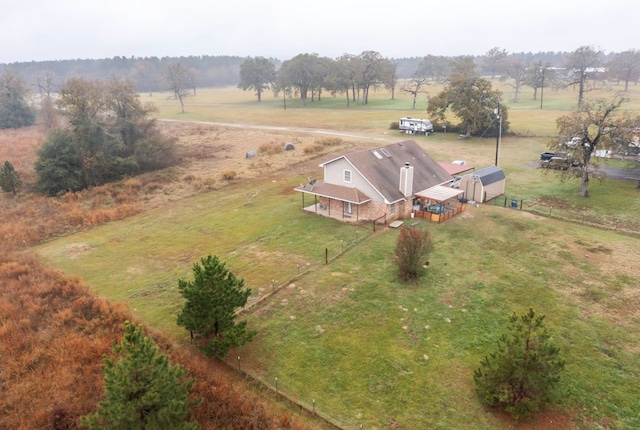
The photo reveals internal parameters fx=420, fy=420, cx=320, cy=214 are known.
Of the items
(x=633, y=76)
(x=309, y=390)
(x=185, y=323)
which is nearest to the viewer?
(x=309, y=390)

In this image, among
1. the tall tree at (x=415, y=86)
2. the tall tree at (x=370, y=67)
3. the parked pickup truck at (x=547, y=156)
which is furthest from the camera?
the tall tree at (x=370, y=67)

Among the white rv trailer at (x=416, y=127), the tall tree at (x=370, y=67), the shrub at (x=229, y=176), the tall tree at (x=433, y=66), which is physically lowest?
the shrub at (x=229, y=176)

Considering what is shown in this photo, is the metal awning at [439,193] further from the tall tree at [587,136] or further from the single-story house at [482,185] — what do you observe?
the tall tree at [587,136]

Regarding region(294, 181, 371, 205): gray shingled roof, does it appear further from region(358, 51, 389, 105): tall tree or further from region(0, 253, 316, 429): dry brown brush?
region(358, 51, 389, 105): tall tree

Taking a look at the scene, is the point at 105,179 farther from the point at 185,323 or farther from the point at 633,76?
the point at 633,76

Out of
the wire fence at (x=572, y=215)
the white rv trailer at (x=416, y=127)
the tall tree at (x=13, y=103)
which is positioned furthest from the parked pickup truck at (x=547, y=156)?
the tall tree at (x=13, y=103)

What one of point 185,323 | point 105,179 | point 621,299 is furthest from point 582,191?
point 105,179
